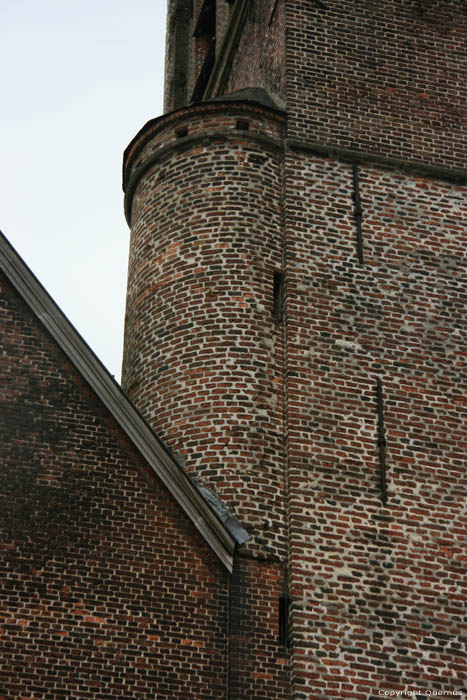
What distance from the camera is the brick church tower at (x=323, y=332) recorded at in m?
12.7

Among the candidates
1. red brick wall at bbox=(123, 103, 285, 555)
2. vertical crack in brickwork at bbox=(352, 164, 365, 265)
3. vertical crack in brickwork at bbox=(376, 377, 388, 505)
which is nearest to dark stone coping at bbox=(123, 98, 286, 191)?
red brick wall at bbox=(123, 103, 285, 555)

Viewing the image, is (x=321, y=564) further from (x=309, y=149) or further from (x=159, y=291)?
(x=309, y=149)

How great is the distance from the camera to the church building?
1206cm

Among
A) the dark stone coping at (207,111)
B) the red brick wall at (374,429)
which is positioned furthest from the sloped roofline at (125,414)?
the dark stone coping at (207,111)

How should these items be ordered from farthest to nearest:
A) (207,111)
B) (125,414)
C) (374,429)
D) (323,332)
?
(207,111)
(323,332)
(374,429)
(125,414)

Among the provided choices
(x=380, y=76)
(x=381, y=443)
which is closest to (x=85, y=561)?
(x=381, y=443)

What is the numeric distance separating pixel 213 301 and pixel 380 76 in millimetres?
4910

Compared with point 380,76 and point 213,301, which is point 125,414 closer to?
point 213,301

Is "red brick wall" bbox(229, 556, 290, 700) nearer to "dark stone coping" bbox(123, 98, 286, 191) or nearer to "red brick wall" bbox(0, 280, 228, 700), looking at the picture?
"red brick wall" bbox(0, 280, 228, 700)

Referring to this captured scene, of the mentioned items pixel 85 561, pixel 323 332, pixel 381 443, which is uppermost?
pixel 323 332

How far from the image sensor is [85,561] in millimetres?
12133

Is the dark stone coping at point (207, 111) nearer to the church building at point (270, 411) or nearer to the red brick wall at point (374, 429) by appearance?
the church building at point (270, 411)

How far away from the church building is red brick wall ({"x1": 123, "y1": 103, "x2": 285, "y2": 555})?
0.03 meters

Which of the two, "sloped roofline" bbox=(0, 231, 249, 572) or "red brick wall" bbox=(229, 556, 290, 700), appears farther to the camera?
"sloped roofline" bbox=(0, 231, 249, 572)
